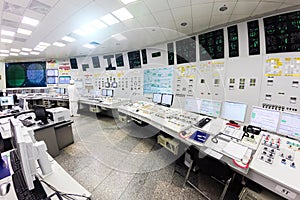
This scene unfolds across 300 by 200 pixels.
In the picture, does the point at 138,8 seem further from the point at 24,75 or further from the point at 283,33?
the point at 24,75

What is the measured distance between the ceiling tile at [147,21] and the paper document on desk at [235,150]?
8.60ft

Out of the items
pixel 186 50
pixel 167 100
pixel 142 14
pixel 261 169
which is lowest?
pixel 261 169

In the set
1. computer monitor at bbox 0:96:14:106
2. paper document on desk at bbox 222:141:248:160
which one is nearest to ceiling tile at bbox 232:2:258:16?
paper document on desk at bbox 222:141:248:160

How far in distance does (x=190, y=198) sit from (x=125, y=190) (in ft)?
2.87

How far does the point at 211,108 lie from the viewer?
225cm

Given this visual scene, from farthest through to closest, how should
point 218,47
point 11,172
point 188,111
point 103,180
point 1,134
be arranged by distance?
point 218,47, point 188,111, point 1,134, point 103,180, point 11,172

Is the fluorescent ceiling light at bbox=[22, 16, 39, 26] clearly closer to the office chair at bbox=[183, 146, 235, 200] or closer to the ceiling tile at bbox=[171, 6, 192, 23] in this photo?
the ceiling tile at bbox=[171, 6, 192, 23]

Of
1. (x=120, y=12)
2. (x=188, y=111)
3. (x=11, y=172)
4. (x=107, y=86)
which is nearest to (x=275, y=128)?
(x=188, y=111)

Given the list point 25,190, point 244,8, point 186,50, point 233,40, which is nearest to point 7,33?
point 25,190

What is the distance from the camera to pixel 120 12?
2211 mm

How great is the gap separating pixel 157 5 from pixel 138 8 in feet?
1.14

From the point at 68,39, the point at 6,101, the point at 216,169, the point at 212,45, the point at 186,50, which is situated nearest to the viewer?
the point at 216,169

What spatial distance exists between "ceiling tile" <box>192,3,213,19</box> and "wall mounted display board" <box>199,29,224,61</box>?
695 millimetres

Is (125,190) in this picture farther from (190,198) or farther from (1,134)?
(1,134)
